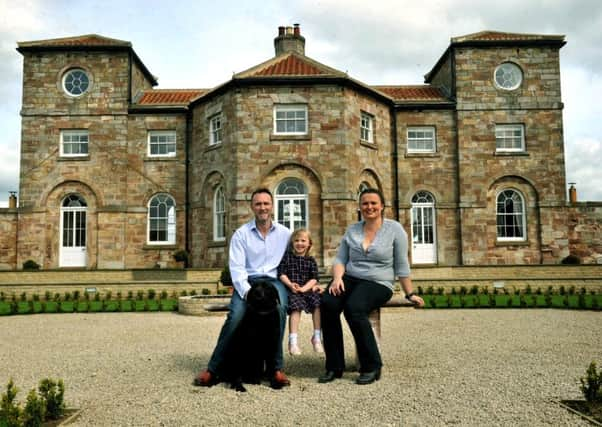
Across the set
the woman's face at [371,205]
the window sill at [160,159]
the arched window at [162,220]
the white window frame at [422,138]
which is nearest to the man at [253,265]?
the woman's face at [371,205]

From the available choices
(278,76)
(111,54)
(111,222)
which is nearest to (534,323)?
(278,76)

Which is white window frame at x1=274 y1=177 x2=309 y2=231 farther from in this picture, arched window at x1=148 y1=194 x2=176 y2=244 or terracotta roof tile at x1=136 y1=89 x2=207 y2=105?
terracotta roof tile at x1=136 y1=89 x2=207 y2=105

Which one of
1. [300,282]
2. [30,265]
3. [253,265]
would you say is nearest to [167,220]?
[30,265]

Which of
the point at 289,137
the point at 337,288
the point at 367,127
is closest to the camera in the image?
the point at 337,288

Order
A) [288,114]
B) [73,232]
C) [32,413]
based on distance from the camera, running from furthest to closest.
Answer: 1. [73,232]
2. [288,114]
3. [32,413]

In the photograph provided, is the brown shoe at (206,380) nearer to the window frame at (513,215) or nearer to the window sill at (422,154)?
the window sill at (422,154)

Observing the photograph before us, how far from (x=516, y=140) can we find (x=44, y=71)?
20.1 meters

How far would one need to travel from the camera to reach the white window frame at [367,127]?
19.7 m

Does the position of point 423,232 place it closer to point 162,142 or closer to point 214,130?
point 214,130

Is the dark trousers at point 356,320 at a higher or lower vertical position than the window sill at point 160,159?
lower

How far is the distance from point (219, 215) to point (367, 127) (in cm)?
689

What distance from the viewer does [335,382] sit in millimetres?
5195

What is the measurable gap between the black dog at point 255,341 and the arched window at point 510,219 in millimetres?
17521

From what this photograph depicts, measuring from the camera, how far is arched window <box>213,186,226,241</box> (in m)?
19.4
